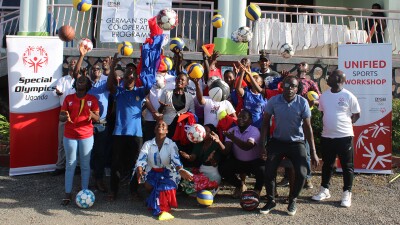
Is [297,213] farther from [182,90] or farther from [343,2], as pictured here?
[343,2]

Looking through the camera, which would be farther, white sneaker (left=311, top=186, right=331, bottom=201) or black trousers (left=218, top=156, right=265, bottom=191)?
white sneaker (left=311, top=186, right=331, bottom=201)

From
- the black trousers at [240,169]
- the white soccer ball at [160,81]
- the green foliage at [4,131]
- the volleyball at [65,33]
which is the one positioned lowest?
the black trousers at [240,169]

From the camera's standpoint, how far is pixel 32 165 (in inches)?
291

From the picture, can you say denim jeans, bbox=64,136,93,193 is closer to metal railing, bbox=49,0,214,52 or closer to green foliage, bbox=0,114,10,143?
green foliage, bbox=0,114,10,143

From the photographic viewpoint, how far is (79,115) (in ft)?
20.1

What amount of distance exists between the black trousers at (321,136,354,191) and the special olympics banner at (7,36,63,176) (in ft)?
13.5

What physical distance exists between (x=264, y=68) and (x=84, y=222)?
3.55 meters

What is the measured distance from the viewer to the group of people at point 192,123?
19.2 feet

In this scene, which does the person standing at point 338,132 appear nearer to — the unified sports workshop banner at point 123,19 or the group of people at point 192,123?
the group of people at point 192,123

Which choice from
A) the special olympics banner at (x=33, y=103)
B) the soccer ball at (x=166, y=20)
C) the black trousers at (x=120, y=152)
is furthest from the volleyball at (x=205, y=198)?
the special olympics banner at (x=33, y=103)

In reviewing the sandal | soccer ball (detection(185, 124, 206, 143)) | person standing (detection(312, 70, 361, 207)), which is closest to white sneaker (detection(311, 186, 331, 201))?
person standing (detection(312, 70, 361, 207))

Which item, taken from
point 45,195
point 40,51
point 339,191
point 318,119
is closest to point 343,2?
point 318,119

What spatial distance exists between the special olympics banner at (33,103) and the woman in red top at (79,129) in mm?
1399

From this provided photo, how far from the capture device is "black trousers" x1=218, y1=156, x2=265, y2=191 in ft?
20.2
